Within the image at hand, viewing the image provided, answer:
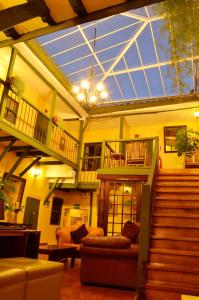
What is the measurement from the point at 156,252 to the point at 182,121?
291 inches

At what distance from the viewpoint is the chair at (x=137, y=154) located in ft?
27.9

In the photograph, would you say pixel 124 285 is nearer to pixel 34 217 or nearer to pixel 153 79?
pixel 34 217

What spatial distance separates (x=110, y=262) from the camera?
14.7 feet

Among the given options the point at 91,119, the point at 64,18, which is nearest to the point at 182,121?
the point at 91,119

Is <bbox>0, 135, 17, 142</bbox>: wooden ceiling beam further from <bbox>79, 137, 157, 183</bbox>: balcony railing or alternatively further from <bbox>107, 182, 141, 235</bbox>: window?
<bbox>107, 182, 141, 235</bbox>: window

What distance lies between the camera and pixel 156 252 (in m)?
4.55

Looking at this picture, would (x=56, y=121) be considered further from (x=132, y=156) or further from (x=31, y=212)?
(x=31, y=212)

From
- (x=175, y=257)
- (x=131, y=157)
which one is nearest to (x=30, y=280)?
(x=175, y=257)

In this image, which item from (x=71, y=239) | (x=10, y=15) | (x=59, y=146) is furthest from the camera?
(x=59, y=146)

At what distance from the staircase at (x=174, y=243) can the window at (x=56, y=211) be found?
5656 mm

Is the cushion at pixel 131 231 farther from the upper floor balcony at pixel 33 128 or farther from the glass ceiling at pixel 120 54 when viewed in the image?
the glass ceiling at pixel 120 54

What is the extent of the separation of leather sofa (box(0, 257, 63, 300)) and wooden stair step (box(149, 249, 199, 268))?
7.03 feet

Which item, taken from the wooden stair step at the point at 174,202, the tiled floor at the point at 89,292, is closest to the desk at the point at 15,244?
the tiled floor at the point at 89,292

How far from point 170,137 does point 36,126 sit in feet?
17.1
